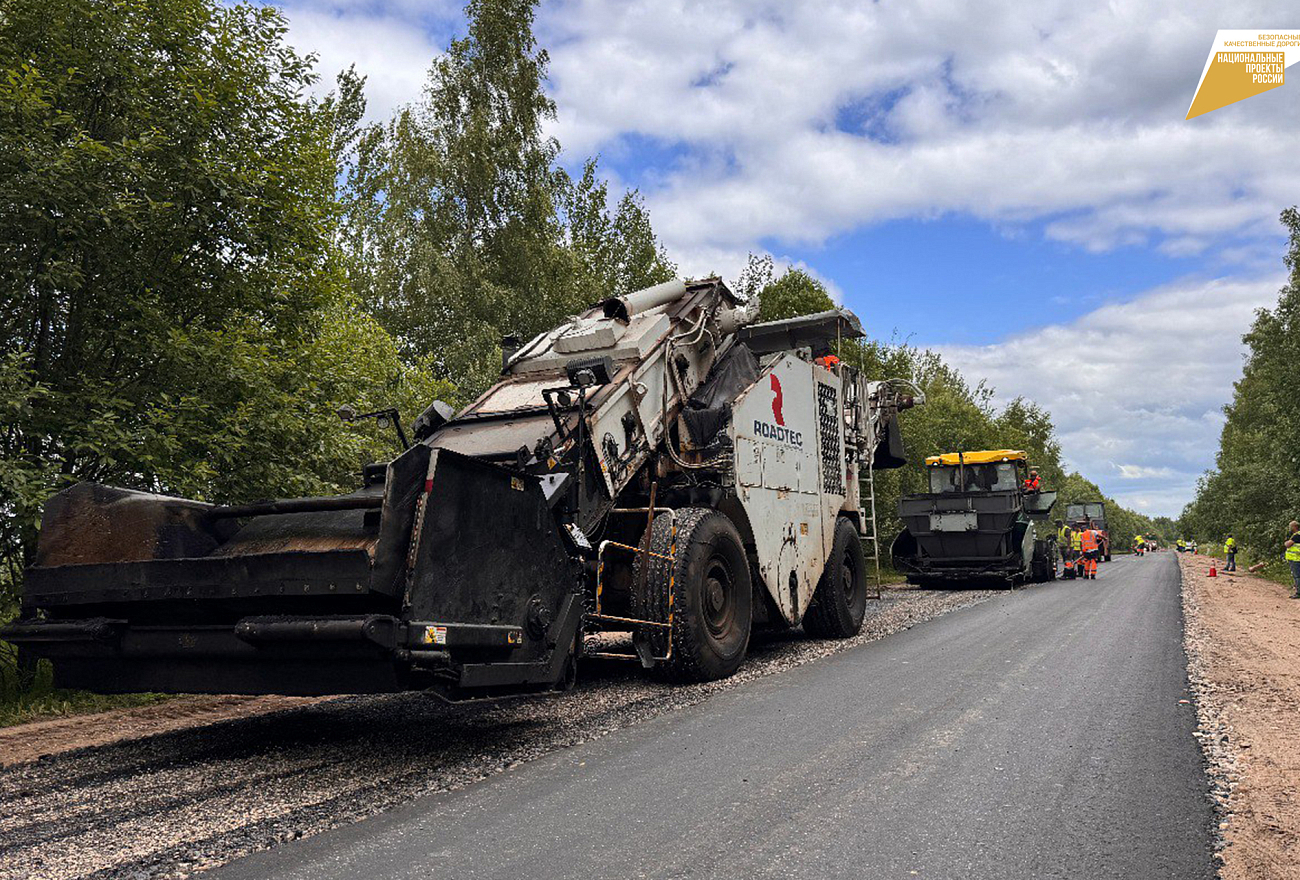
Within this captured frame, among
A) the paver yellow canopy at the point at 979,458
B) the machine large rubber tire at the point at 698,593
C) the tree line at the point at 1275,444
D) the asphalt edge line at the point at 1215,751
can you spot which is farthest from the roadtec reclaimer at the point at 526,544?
the tree line at the point at 1275,444

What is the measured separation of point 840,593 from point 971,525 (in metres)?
9.91

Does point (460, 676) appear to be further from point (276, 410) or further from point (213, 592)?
point (276, 410)

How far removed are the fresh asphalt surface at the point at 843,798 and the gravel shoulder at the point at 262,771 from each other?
224 mm

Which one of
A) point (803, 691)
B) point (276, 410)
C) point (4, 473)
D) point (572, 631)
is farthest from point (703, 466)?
point (4, 473)

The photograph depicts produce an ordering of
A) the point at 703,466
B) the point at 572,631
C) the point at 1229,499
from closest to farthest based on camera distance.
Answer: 1. the point at 572,631
2. the point at 703,466
3. the point at 1229,499

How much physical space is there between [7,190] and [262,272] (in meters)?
Result: 2.18

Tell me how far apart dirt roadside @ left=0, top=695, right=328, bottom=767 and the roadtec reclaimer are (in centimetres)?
75

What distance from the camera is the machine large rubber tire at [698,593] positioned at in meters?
6.58

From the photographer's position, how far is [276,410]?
8.30 metres

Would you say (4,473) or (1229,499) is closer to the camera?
(4,473)

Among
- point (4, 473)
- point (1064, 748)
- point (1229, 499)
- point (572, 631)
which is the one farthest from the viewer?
point (1229, 499)

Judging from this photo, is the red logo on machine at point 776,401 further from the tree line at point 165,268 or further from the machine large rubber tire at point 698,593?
the tree line at point 165,268

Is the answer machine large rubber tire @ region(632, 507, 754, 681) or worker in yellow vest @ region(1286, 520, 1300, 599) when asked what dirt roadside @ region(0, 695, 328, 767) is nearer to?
machine large rubber tire @ region(632, 507, 754, 681)

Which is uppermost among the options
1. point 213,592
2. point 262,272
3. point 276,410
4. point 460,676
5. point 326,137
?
point 326,137
